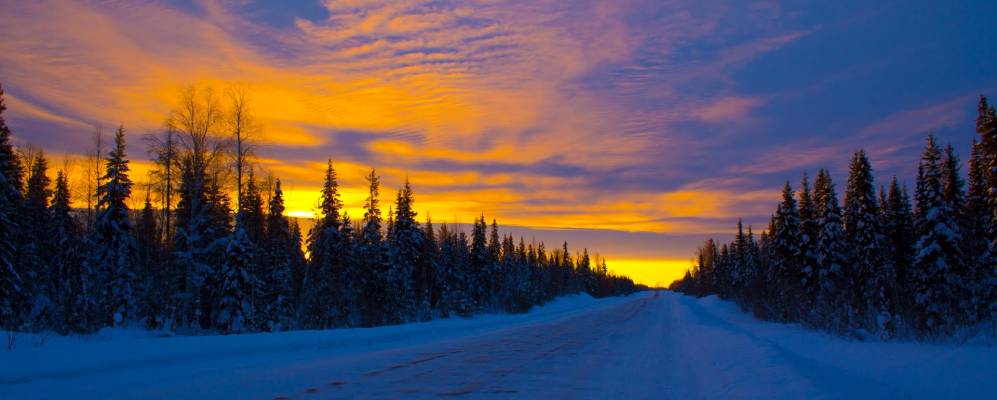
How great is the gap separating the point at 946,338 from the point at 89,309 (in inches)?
1368

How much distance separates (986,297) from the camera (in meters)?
25.8

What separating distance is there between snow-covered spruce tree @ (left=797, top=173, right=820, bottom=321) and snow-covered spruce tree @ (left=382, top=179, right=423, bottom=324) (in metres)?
28.4

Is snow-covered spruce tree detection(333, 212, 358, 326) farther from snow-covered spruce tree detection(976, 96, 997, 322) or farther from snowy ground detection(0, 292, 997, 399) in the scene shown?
snow-covered spruce tree detection(976, 96, 997, 322)

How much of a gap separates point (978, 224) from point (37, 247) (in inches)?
2151

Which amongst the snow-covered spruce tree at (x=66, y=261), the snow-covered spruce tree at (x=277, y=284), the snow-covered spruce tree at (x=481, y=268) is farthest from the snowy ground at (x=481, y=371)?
the snow-covered spruce tree at (x=481, y=268)

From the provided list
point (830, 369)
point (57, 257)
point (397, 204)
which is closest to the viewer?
point (830, 369)

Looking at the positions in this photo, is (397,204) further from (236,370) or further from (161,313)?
(236,370)

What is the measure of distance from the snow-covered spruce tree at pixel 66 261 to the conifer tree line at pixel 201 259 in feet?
0.34

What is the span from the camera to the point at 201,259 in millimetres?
30719

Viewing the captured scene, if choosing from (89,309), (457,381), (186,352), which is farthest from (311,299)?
(457,381)

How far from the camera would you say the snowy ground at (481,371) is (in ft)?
26.8

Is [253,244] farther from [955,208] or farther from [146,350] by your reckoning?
[955,208]

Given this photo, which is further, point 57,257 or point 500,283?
point 500,283

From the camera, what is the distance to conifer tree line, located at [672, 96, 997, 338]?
2694 centimetres
